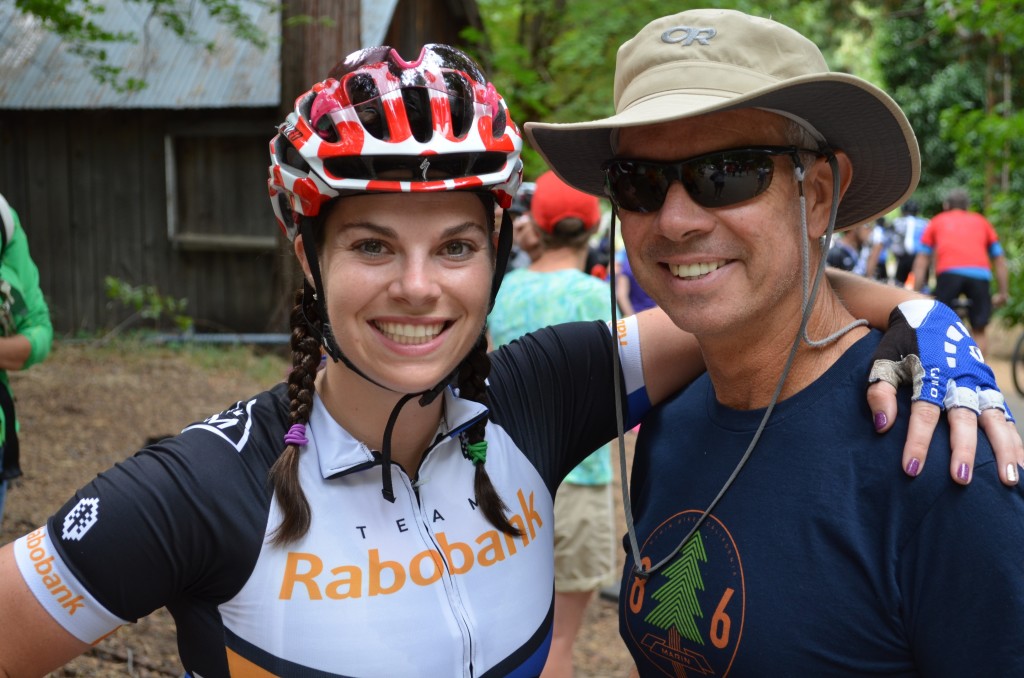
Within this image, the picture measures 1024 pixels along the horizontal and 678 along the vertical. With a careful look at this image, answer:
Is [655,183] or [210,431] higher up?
[655,183]

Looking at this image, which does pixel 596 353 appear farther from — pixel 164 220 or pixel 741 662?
pixel 164 220

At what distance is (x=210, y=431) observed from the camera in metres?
1.97

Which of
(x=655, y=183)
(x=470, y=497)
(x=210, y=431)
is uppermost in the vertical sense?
(x=655, y=183)

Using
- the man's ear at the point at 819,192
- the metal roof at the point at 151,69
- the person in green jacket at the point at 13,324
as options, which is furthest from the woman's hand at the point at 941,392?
the metal roof at the point at 151,69

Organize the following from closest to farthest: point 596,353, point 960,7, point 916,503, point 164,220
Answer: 1. point 916,503
2. point 596,353
3. point 960,7
4. point 164,220

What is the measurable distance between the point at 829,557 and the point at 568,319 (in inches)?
108

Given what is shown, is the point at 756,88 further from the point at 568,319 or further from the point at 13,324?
the point at 13,324

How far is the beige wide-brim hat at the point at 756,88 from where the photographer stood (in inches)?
74.9

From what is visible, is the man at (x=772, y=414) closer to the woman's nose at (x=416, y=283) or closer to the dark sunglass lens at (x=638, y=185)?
the dark sunglass lens at (x=638, y=185)

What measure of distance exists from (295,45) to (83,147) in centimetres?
518

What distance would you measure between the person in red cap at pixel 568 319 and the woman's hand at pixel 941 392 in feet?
7.67

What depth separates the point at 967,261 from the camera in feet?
37.6

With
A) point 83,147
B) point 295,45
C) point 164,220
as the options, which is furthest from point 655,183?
point 83,147

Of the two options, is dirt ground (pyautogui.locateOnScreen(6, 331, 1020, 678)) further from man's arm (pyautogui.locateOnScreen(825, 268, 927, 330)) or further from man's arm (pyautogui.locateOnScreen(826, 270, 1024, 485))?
man's arm (pyautogui.locateOnScreen(826, 270, 1024, 485))
